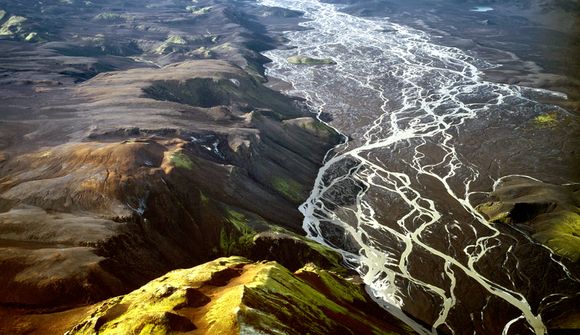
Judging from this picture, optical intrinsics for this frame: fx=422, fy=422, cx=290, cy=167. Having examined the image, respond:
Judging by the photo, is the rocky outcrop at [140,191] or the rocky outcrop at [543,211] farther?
the rocky outcrop at [543,211]

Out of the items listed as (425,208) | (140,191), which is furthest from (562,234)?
(140,191)

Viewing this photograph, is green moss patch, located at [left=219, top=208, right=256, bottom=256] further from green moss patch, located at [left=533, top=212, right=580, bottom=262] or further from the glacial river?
green moss patch, located at [left=533, top=212, right=580, bottom=262]

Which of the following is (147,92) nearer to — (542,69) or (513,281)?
(513,281)

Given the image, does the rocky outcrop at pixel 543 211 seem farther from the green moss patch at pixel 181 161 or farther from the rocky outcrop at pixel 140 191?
the green moss patch at pixel 181 161

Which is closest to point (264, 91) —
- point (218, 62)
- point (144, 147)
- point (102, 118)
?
point (218, 62)

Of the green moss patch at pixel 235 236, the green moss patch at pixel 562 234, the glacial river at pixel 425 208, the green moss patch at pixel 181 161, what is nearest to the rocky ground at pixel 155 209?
the green moss patch at pixel 235 236

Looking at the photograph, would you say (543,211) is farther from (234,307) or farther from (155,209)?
(155,209)
